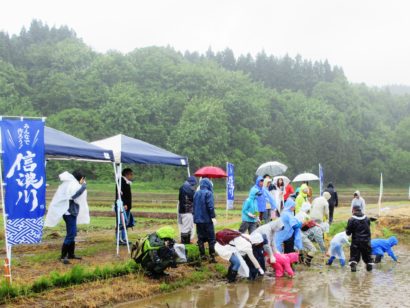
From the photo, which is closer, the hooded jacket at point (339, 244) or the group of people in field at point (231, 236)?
the group of people in field at point (231, 236)

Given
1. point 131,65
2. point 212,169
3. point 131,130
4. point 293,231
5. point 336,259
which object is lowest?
point 336,259

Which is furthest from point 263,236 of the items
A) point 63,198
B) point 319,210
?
point 319,210

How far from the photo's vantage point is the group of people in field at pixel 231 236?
870 centimetres

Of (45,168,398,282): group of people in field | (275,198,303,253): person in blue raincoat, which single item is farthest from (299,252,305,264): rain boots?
(275,198,303,253): person in blue raincoat

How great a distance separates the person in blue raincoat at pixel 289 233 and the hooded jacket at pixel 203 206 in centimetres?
167

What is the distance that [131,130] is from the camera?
62.8m

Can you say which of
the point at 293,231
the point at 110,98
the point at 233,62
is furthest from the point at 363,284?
the point at 233,62

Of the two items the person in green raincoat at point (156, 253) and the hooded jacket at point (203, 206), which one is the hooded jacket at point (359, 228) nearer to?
the hooded jacket at point (203, 206)

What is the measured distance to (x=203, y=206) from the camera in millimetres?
10156

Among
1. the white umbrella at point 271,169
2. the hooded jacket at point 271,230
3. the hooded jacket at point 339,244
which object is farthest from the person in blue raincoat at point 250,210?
the white umbrella at point 271,169

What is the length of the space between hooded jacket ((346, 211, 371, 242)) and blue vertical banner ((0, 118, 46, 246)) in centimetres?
657

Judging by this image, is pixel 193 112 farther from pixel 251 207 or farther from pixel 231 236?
pixel 231 236

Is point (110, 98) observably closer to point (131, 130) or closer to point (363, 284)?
point (131, 130)

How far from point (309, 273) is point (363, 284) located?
4.49 feet
